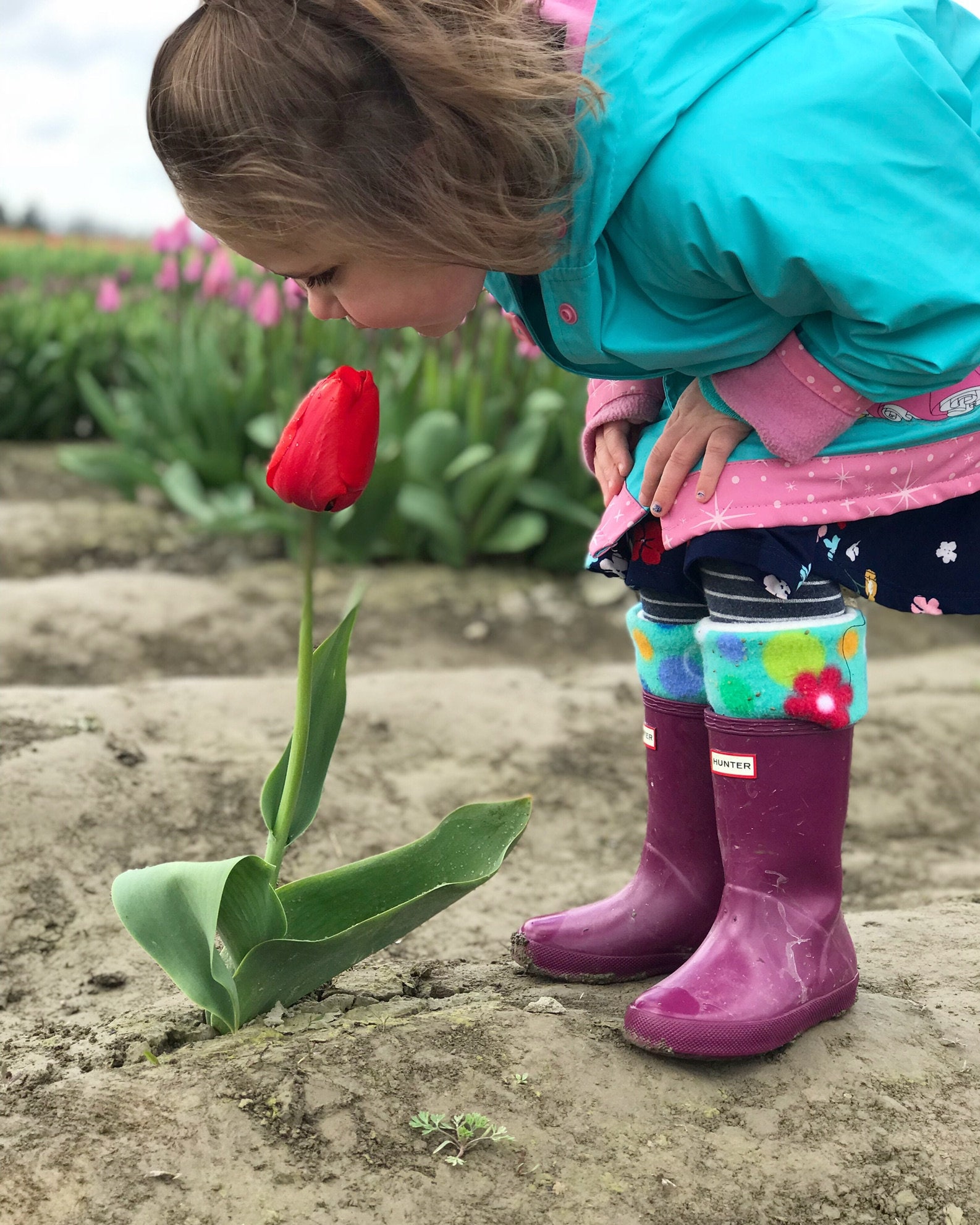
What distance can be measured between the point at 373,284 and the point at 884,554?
2.06ft

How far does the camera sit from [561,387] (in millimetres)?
4406

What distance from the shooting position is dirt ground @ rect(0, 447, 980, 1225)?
45.3 inches

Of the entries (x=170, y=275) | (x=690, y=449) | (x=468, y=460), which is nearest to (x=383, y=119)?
(x=690, y=449)

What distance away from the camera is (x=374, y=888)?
56.1 inches

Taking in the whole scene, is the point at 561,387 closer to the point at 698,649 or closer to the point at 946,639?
the point at 946,639

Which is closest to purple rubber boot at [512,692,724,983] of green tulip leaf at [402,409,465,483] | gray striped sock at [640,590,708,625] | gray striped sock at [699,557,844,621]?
gray striped sock at [640,590,708,625]

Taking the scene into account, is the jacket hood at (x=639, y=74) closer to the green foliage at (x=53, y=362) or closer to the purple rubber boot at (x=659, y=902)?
the purple rubber boot at (x=659, y=902)

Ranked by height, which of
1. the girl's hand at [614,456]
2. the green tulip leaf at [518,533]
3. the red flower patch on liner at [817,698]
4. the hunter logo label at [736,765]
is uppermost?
the girl's hand at [614,456]

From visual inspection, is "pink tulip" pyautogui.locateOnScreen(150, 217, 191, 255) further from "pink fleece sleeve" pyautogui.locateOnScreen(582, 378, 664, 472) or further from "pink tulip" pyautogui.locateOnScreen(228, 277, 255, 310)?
"pink fleece sleeve" pyautogui.locateOnScreen(582, 378, 664, 472)

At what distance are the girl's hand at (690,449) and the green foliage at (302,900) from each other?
0.37 m

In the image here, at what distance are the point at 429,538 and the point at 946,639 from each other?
68.5 inches

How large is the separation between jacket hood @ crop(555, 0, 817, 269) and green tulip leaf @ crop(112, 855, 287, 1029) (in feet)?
2.44

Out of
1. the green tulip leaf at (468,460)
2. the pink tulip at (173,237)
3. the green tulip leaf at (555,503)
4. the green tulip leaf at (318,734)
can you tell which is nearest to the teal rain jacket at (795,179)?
the green tulip leaf at (318,734)

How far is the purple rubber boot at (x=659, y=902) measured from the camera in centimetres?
158
